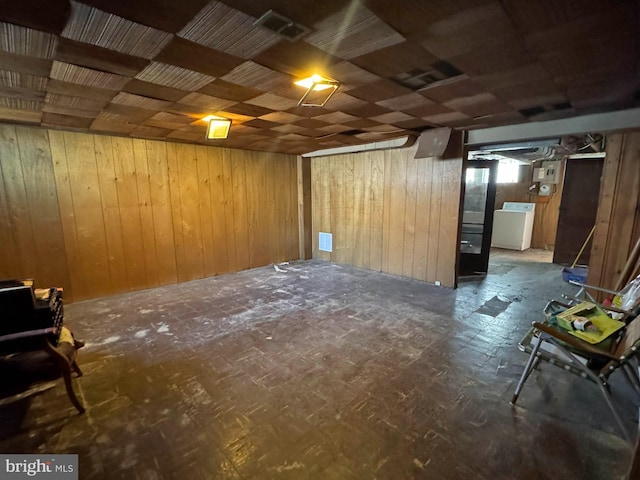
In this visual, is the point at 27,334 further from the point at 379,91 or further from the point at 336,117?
the point at 336,117

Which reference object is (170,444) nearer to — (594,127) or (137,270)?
(137,270)

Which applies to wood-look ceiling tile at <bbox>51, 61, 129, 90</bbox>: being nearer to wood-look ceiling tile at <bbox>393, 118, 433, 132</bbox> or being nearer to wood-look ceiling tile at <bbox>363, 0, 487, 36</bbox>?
wood-look ceiling tile at <bbox>363, 0, 487, 36</bbox>

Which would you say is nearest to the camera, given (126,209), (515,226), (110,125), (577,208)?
(110,125)

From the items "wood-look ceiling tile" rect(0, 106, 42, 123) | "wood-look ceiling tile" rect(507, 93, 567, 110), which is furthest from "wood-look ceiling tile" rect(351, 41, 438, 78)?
"wood-look ceiling tile" rect(0, 106, 42, 123)

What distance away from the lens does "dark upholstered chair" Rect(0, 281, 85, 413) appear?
5.36ft

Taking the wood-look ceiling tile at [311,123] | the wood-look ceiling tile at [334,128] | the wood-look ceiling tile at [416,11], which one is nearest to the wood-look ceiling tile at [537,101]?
the wood-look ceiling tile at [416,11]

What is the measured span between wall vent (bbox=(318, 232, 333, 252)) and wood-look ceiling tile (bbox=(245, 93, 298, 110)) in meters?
3.26

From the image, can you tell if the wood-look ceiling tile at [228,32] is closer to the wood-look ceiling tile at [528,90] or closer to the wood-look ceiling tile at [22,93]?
the wood-look ceiling tile at [22,93]

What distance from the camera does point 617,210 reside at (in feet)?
9.84

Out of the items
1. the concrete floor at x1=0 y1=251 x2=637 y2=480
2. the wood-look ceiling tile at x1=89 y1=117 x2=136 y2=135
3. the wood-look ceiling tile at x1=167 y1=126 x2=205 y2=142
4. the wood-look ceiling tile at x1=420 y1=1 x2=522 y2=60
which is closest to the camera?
the wood-look ceiling tile at x1=420 y1=1 x2=522 y2=60

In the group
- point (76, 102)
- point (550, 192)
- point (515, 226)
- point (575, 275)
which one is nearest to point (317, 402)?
point (76, 102)

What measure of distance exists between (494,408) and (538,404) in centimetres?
30

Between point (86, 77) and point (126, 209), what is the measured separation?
2355mm

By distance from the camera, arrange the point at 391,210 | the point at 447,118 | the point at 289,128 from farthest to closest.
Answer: the point at 391,210 < the point at 289,128 < the point at 447,118
